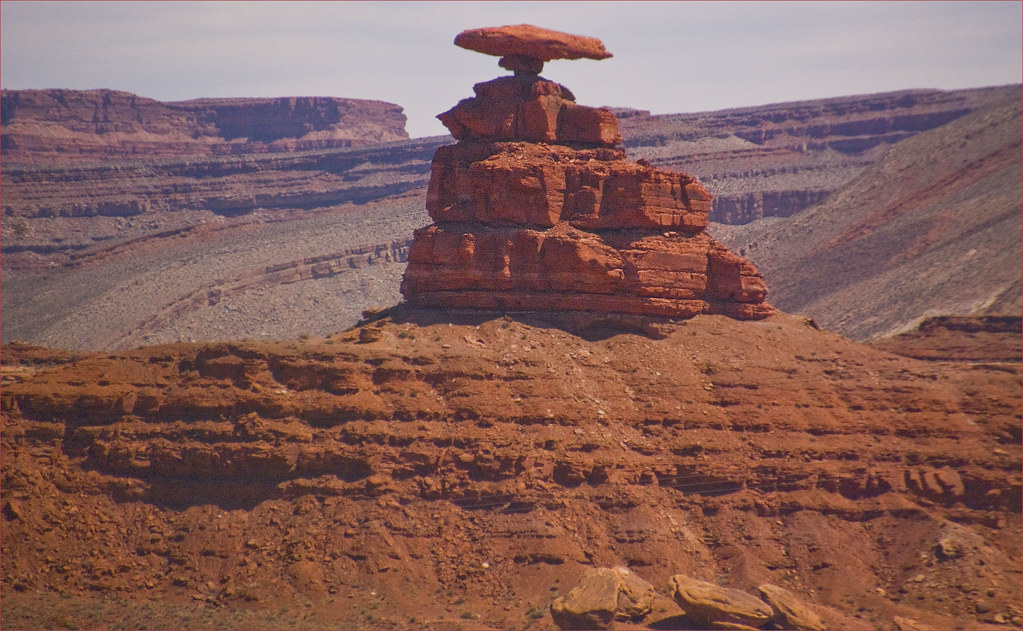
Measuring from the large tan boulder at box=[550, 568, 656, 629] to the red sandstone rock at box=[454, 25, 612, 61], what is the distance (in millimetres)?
21125

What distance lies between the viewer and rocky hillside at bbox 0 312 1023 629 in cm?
3947

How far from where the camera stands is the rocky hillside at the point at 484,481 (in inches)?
1554

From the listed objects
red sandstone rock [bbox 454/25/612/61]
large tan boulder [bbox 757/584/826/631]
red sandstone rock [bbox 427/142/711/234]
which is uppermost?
red sandstone rock [bbox 454/25/612/61]

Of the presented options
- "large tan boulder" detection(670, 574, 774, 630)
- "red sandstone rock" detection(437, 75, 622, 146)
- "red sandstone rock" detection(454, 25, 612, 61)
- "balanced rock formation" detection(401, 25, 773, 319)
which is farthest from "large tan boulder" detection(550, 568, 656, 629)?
"red sandstone rock" detection(454, 25, 612, 61)

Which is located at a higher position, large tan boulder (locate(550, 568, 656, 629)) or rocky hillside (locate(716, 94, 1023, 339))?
rocky hillside (locate(716, 94, 1023, 339))

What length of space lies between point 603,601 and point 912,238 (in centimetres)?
8861

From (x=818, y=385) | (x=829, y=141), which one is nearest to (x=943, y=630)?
(x=818, y=385)

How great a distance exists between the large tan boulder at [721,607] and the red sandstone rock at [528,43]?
865 inches

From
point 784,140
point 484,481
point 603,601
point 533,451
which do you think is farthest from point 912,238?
point 603,601

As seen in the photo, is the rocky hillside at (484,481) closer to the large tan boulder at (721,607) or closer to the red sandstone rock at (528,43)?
Answer: the large tan boulder at (721,607)

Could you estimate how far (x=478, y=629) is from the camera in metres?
37.9

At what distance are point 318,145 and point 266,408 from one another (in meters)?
161

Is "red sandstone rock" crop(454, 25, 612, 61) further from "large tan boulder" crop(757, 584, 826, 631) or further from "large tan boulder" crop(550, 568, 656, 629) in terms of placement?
"large tan boulder" crop(757, 584, 826, 631)

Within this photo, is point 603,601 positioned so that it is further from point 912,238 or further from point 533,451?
point 912,238
